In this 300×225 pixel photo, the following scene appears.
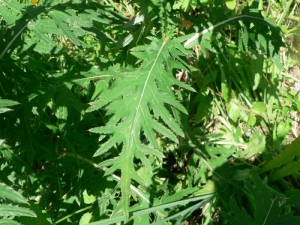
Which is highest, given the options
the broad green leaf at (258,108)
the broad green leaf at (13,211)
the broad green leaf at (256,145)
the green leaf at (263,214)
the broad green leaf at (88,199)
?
the broad green leaf at (13,211)

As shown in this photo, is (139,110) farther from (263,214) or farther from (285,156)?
(285,156)

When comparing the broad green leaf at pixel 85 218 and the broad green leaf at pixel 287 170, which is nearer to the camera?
the broad green leaf at pixel 85 218

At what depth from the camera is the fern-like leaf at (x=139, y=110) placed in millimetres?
1493

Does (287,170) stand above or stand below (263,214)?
below

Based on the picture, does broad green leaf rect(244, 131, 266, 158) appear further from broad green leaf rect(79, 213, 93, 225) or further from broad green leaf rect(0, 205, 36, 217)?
broad green leaf rect(0, 205, 36, 217)

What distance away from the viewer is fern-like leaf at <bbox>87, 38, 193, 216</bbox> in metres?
1.49

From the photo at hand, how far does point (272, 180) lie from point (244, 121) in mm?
494

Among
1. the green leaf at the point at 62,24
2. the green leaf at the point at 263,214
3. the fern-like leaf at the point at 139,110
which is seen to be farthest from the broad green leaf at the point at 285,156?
the green leaf at the point at 62,24

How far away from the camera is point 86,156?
6.61 feet

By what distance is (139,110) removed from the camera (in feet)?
5.03

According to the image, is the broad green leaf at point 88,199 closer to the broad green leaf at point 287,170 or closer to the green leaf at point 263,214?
the green leaf at point 263,214

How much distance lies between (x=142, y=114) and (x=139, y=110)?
2 cm

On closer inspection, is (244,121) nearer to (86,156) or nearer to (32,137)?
(86,156)

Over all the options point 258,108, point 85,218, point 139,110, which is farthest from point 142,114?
point 258,108
